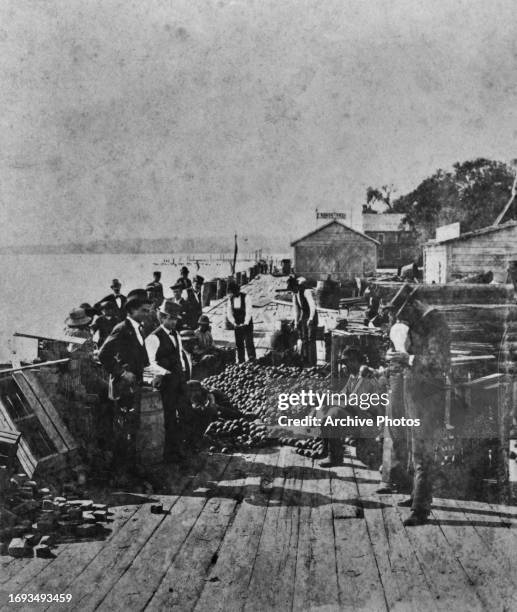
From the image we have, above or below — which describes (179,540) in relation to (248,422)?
below

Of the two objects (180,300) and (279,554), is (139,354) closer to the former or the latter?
(180,300)

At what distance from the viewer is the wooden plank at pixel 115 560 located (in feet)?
12.2

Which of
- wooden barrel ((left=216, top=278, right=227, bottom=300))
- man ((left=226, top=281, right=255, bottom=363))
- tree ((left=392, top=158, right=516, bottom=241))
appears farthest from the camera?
wooden barrel ((left=216, top=278, right=227, bottom=300))

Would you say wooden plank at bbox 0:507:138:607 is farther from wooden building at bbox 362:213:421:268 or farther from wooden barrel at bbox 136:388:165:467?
wooden building at bbox 362:213:421:268

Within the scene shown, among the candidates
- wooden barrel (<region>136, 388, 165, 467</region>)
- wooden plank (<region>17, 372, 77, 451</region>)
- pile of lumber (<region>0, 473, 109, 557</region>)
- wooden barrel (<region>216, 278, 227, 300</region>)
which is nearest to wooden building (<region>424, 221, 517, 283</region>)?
wooden barrel (<region>216, 278, 227, 300</region>)

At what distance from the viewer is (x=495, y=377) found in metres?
5.17

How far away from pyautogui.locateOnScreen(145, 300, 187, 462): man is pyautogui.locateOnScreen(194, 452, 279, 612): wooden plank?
88 centimetres

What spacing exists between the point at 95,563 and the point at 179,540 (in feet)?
1.99

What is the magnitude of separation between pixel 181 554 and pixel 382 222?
4.13 metres

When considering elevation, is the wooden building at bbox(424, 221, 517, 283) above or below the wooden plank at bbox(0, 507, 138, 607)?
above

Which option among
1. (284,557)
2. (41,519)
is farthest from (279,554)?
(41,519)

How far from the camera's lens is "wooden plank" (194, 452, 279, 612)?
3707 millimetres

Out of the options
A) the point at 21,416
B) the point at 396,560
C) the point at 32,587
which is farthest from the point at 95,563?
the point at 396,560

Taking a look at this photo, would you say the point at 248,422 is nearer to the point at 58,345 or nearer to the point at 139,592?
the point at 58,345
